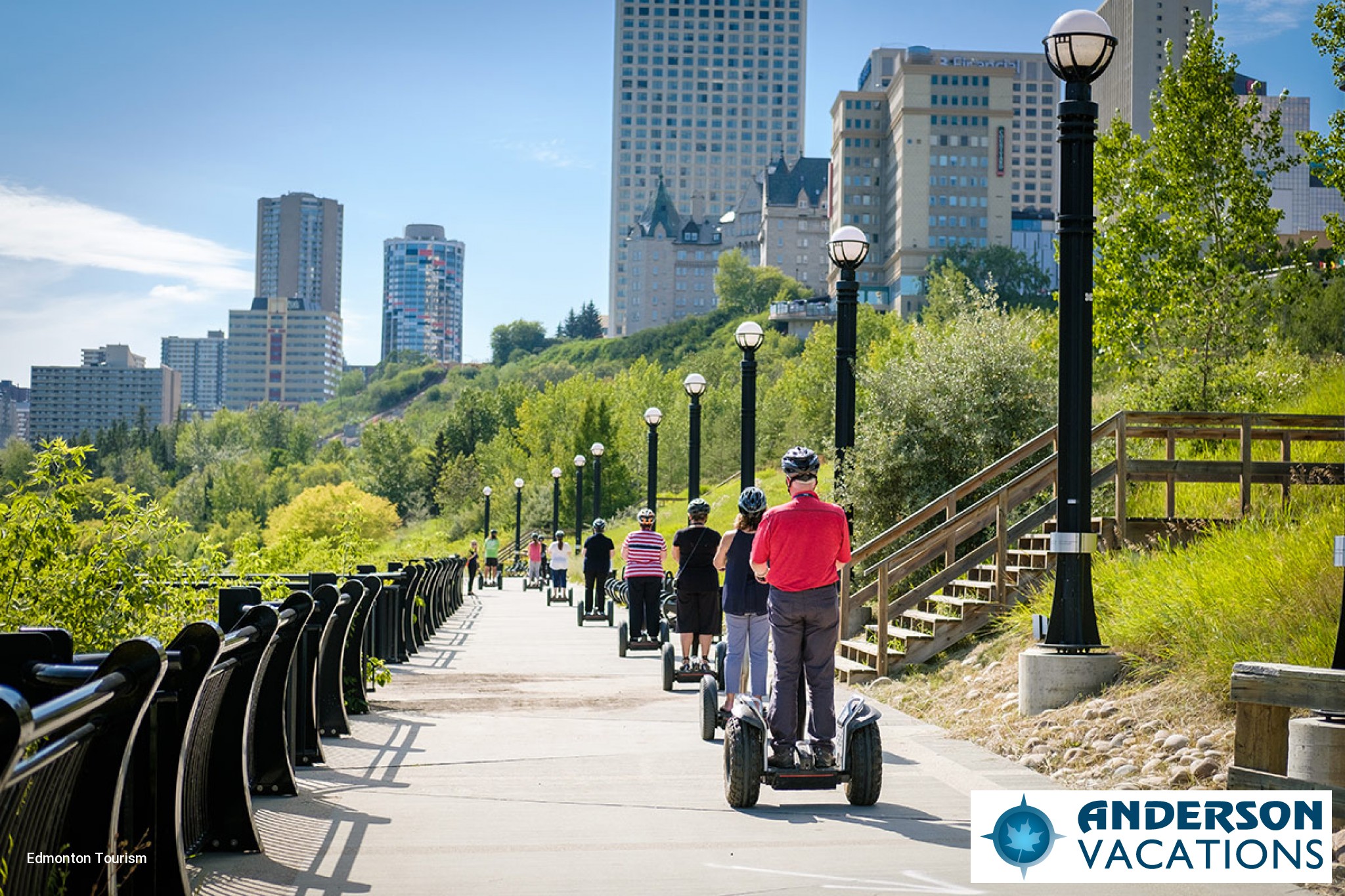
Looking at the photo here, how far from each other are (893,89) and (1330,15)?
16338 cm

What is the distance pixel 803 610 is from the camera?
7.68 metres

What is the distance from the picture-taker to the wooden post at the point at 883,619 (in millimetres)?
13750

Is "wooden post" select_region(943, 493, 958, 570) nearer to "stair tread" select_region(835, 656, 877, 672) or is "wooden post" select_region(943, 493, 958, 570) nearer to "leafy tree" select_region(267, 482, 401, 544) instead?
"stair tread" select_region(835, 656, 877, 672)

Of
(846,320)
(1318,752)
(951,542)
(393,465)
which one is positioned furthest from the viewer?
(393,465)

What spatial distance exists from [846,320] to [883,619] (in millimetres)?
3939

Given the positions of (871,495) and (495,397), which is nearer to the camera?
(871,495)

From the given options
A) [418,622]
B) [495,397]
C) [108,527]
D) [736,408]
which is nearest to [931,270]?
[495,397]

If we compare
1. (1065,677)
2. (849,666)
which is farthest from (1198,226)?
(1065,677)

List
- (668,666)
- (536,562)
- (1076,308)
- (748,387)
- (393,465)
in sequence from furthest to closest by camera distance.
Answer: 1. (393,465)
2. (536,562)
3. (748,387)
4. (668,666)
5. (1076,308)

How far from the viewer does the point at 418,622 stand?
21.5m

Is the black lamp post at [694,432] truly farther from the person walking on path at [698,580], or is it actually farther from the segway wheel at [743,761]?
the segway wheel at [743,761]

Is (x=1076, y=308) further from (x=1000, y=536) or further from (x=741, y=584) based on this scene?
(x=1000, y=536)

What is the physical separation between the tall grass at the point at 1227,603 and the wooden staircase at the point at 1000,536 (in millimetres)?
1842

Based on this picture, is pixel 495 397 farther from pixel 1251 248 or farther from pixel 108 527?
pixel 108 527
